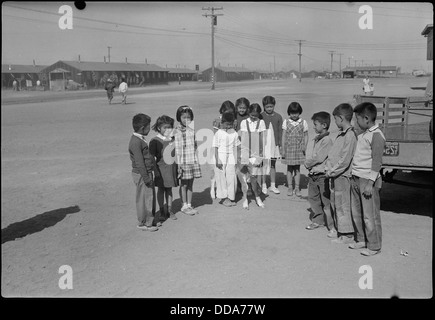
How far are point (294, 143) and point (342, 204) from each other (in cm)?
175

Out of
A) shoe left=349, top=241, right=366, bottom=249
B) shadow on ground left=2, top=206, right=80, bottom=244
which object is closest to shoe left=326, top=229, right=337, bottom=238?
shoe left=349, top=241, right=366, bottom=249

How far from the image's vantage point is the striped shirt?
3.90 m

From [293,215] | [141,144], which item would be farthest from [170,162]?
[293,215]

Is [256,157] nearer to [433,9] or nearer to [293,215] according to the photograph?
[293,215]

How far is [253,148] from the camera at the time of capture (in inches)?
226

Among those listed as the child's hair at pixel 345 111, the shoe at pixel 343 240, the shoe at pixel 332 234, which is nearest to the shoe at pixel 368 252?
the shoe at pixel 343 240

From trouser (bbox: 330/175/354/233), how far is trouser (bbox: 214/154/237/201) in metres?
1.56

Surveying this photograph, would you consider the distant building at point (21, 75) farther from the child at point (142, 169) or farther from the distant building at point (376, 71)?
the distant building at point (376, 71)

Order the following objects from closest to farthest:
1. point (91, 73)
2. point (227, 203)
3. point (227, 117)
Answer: point (227, 117) → point (227, 203) → point (91, 73)

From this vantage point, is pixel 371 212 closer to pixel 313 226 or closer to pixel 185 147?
pixel 313 226

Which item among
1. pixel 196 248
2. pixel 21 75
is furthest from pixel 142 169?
pixel 21 75

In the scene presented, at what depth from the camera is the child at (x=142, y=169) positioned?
4664mm

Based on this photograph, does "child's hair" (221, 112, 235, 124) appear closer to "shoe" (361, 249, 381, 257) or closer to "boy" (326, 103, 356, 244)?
"boy" (326, 103, 356, 244)
